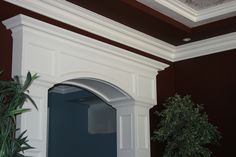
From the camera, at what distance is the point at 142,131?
5.62 metres

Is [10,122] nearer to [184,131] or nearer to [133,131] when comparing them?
[133,131]

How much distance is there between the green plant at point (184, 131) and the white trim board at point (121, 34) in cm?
97

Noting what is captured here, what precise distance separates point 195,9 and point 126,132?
6.41 ft

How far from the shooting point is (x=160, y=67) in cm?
603

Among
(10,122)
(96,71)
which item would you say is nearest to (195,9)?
(96,71)

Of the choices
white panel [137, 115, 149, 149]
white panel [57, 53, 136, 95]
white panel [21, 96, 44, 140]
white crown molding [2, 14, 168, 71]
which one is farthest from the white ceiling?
white panel [21, 96, 44, 140]

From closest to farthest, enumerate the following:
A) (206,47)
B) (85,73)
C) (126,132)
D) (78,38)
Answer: (78,38) → (85,73) → (126,132) → (206,47)

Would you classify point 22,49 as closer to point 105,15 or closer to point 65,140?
point 105,15

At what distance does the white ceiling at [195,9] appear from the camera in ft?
17.0

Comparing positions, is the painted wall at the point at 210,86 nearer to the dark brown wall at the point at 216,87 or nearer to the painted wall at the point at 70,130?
the dark brown wall at the point at 216,87

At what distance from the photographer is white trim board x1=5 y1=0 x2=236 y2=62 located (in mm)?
4617

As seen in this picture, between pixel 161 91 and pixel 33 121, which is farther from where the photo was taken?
pixel 161 91

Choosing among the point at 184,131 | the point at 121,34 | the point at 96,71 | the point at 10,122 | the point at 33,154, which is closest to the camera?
the point at 10,122

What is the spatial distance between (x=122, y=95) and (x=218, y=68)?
156cm
